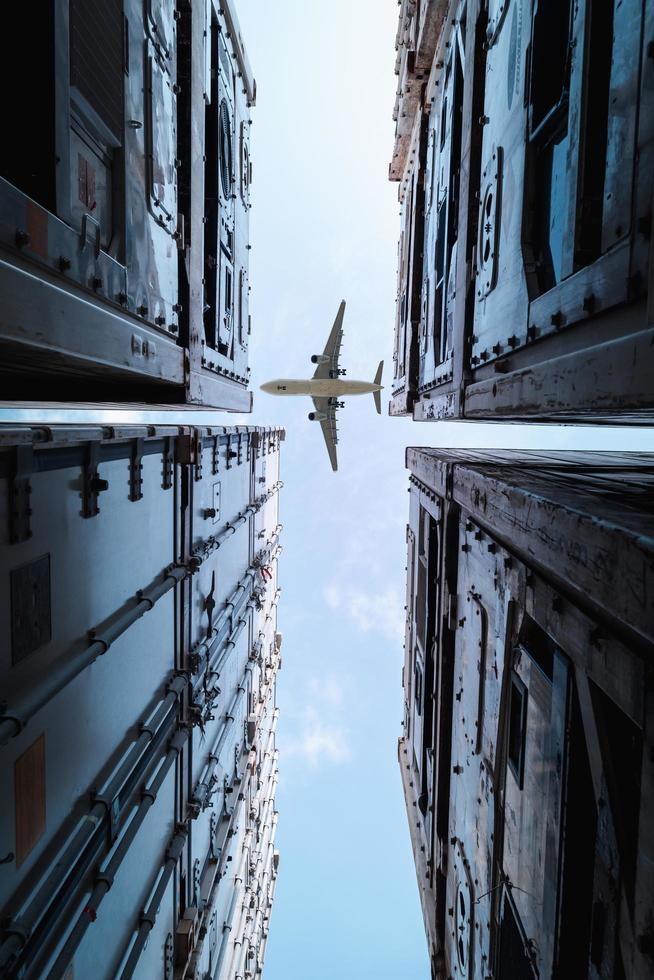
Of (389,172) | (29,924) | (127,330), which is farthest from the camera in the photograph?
(389,172)

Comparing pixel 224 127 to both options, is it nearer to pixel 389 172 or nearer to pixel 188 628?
pixel 188 628

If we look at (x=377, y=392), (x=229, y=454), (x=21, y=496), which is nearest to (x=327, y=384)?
(x=377, y=392)

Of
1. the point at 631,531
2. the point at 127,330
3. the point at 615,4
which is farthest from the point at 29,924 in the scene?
the point at 615,4

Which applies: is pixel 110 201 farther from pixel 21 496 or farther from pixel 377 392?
pixel 377 392

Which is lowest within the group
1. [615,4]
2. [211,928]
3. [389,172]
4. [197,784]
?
[211,928]

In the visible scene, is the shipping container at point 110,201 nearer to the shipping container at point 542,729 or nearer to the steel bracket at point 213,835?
the shipping container at point 542,729
